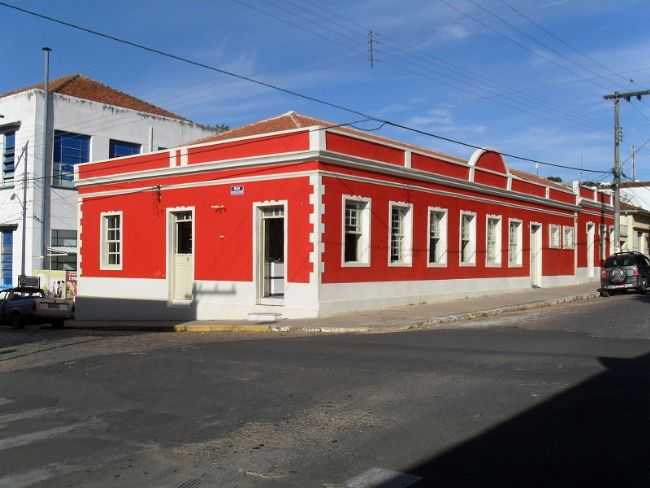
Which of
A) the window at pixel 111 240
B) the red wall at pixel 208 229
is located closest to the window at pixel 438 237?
the red wall at pixel 208 229

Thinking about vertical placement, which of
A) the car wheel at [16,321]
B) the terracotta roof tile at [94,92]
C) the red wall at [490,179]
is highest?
the terracotta roof tile at [94,92]

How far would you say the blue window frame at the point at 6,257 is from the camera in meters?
33.8

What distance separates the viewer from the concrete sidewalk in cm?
1695

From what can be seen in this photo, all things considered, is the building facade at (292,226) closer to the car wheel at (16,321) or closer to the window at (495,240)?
the window at (495,240)

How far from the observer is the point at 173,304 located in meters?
23.0

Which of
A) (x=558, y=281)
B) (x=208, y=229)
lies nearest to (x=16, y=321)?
(x=208, y=229)

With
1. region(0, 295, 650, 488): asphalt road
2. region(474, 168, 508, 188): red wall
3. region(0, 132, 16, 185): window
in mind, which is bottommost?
region(0, 295, 650, 488): asphalt road

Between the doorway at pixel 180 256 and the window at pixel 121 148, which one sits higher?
the window at pixel 121 148

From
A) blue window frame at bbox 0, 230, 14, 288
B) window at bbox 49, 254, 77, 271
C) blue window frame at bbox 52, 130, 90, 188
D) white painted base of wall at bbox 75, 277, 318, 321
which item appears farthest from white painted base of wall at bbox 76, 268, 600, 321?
blue window frame at bbox 0, 230, 14, 288

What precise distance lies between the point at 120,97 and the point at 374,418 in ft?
119

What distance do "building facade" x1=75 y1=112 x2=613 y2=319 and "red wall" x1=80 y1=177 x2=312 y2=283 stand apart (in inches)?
1.9

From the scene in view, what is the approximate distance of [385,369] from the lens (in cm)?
995

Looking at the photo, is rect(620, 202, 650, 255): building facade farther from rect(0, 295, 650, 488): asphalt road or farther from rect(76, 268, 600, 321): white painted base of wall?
rect(0, 295, 650, 488): asphalt road

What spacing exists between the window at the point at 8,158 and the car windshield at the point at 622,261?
93.3 feet
